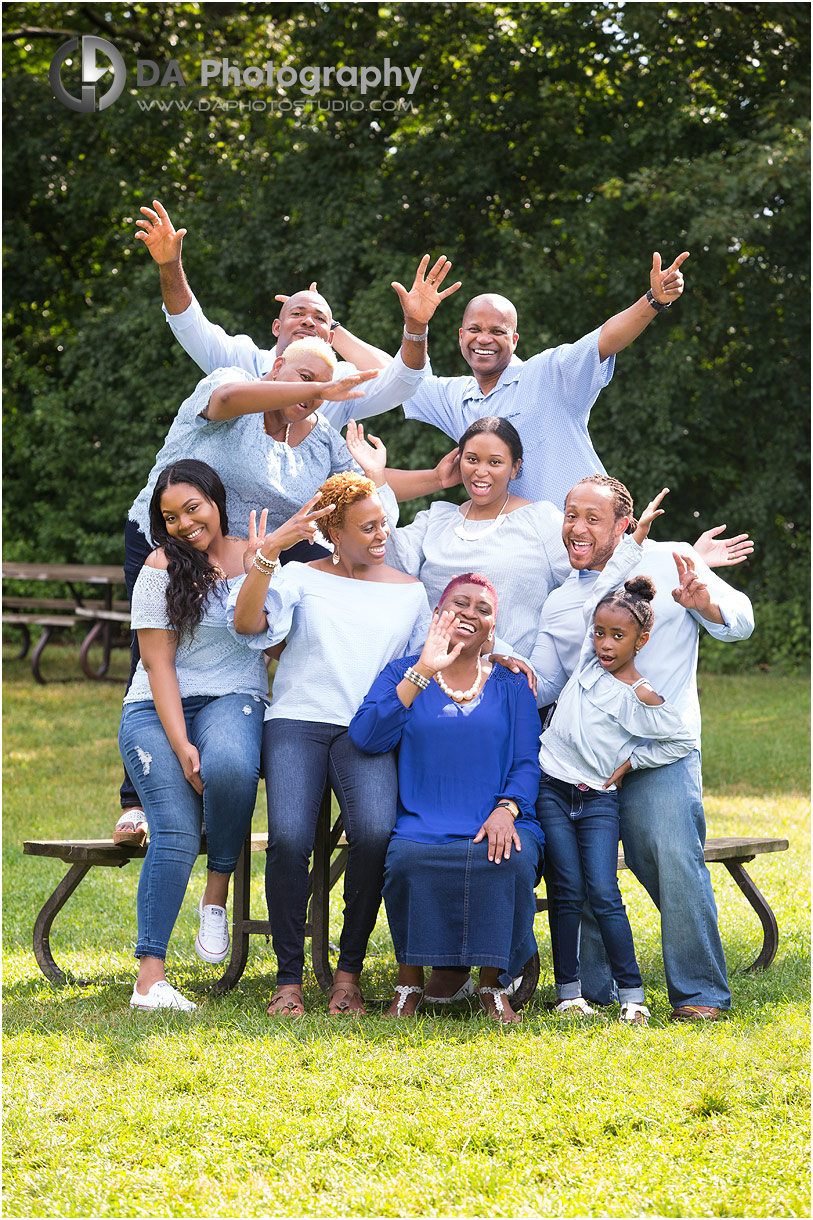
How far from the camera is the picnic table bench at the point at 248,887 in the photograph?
4.24 metres

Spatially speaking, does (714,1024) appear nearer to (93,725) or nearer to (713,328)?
(93,725)

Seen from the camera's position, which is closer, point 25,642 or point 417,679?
point 417,679

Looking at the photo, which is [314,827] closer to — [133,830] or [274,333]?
[133,830]

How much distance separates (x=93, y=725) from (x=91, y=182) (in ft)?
30.7

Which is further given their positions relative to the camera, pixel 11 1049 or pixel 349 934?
pixel 349 934

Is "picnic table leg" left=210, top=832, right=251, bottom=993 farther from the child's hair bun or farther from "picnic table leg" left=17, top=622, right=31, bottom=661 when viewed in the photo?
"picnic table leg" left=17, top=622, right=31, bottom=661

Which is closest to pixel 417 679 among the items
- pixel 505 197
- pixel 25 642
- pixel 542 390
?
pixel 542 390

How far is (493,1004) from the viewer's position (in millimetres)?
3883

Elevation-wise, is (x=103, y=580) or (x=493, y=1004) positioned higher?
(x=103, y=580)

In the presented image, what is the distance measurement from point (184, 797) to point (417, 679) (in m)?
0.87

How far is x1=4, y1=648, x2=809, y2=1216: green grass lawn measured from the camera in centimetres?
272

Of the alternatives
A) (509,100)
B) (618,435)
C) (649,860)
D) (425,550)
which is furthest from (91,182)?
(649,860)

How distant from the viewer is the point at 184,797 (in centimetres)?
403

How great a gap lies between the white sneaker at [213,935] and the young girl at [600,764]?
1.09 metres
